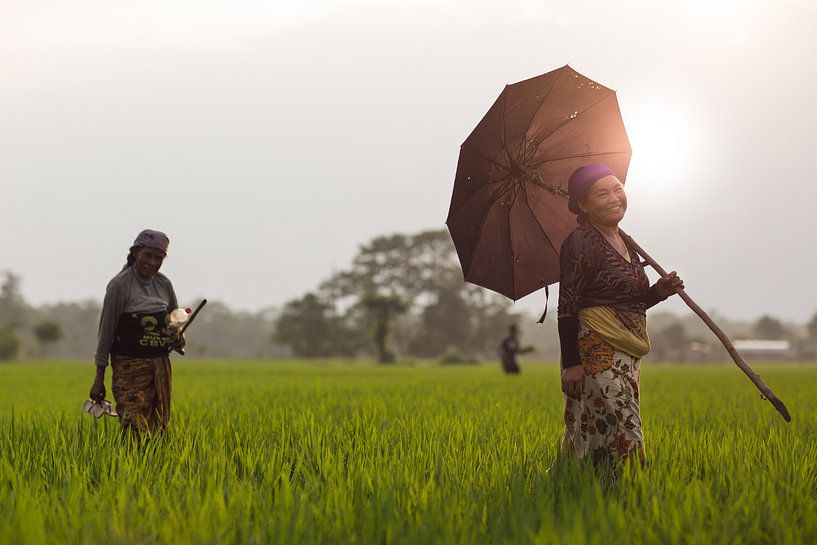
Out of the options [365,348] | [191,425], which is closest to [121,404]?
[191,425]

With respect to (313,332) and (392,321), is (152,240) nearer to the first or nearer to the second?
(392,321)

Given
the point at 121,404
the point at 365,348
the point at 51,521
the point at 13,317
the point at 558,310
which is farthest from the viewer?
the point at 13,317

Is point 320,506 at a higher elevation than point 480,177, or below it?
below

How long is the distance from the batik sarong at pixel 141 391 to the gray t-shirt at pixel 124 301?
0.16 metres

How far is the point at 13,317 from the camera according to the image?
7488 centimetres

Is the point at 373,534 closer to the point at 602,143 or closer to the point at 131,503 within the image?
the point at 131,503

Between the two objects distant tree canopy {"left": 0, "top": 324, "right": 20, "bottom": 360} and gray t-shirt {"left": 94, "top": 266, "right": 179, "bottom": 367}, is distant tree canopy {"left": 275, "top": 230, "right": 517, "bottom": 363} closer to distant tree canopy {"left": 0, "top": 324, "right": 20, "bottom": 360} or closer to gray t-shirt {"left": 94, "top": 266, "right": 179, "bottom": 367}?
distant tree canopy {"left": 0, "top": 324, "right": 20, "bottom": 360}

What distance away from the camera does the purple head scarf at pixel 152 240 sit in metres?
4.37

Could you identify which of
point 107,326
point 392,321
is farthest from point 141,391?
point 392,321

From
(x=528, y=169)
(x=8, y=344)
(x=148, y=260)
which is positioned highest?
(x=528, y=169)

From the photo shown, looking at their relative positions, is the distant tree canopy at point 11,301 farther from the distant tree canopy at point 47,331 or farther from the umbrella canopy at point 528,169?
the umbrella canopy at point 528,169

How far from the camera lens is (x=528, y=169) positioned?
12.4 feet

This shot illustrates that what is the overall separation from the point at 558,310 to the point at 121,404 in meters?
3.08

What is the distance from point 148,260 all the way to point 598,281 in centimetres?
301
